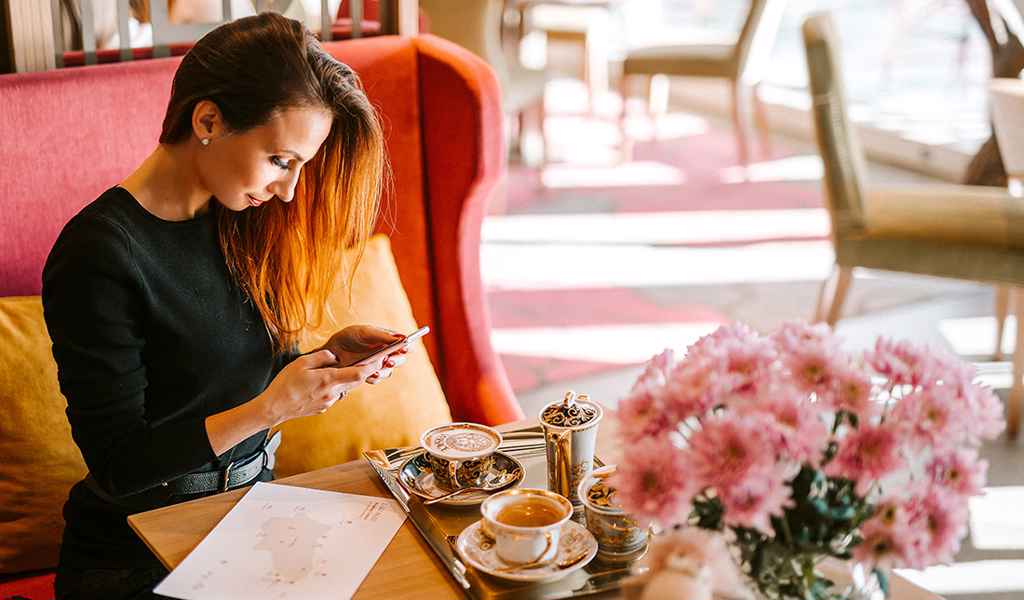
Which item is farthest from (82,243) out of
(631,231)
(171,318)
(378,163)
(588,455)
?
(631,231)

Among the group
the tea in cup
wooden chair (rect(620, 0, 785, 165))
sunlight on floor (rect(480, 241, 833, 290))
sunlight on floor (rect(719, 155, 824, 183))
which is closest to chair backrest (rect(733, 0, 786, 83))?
wooden chair (rect(620, 0, 785, 165))

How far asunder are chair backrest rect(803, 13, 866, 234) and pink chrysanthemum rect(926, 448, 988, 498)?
2052 millimetres

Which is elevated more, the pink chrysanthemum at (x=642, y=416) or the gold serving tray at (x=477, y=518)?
the pink chrysanthemum at (x=642, y=416)

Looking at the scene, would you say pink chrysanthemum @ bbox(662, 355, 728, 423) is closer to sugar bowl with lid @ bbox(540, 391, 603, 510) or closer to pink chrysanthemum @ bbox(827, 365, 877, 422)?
pink chrysanthemum @ bbox(827, 365, 877, 422)

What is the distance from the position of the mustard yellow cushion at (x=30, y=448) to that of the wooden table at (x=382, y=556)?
1.01 feet

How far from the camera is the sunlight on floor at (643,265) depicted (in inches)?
152

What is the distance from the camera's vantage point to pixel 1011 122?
290 centimetres

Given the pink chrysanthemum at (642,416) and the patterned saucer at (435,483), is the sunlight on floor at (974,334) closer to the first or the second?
the patterned saucer at (435,483)

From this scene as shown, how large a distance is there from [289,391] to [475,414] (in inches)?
26.8

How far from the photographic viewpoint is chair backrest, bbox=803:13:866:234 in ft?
9.50

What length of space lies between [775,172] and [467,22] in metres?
1.69

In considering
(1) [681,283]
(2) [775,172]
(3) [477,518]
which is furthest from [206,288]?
(2) [775,172]

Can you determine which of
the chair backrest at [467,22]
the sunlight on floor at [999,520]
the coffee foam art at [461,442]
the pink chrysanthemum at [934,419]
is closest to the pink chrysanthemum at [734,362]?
the pink chrysanthemum at [934,419]

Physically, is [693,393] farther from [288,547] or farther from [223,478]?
[223,478]
